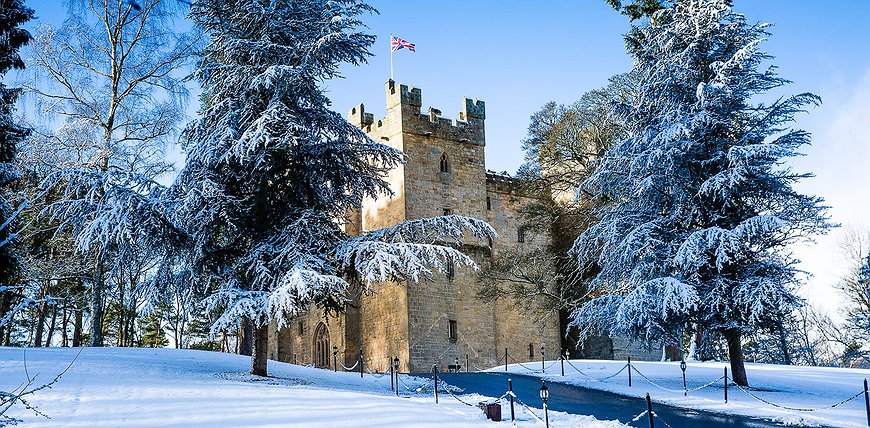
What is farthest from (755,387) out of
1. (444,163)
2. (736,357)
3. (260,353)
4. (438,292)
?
(444,163)

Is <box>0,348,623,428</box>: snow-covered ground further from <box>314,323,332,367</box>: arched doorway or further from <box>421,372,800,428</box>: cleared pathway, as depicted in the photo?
<box>314,323,332,367</box>: arched doorway

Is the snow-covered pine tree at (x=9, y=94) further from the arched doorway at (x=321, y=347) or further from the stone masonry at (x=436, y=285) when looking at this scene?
the arched doorway at (x=321, y=347)

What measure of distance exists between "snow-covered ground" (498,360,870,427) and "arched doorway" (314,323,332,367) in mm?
9630

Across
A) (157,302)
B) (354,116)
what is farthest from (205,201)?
(354,116)

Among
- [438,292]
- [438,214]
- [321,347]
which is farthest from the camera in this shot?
[321,347]

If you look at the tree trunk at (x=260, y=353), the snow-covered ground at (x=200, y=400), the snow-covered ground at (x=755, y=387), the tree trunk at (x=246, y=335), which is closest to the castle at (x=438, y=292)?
the tree trunk at (x=246, y=335)

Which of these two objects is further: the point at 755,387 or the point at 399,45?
the point at 399,45

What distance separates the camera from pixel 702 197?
53.8ft

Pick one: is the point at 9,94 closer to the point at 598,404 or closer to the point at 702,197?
the point at 598,404

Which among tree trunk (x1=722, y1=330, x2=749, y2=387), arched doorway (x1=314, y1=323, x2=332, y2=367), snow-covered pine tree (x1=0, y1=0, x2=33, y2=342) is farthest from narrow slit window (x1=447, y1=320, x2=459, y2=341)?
snow-covered pine tree (x1=0, y1=0, x2=33, y2=342)

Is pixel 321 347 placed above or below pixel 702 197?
below

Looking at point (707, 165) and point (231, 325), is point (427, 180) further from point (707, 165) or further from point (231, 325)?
point (231, 325)

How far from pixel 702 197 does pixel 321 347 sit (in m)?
17.3

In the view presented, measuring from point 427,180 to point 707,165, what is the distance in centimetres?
1278
